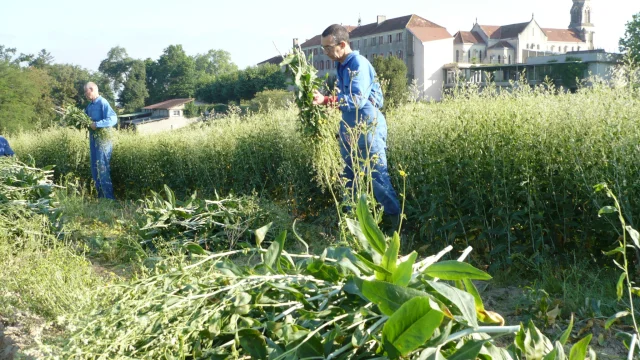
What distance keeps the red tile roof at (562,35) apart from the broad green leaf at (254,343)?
110m

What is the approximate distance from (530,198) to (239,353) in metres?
2.95

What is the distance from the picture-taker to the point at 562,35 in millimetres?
108312

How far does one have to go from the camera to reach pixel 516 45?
9506cm

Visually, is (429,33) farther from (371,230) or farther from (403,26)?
(371,230)

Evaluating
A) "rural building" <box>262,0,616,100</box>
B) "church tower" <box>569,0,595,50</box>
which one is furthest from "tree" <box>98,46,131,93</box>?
"church tower" <box>569,0,595,50</box>

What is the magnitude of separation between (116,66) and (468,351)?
114 meters

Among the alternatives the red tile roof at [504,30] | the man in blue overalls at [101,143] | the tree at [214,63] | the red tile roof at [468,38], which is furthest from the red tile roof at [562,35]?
the man in blue overalls at [101,143]

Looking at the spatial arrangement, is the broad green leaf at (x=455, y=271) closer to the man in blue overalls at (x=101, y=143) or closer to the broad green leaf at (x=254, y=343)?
the broad green leaf at (x=254, y=343)

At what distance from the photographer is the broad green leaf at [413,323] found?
152 centimetres

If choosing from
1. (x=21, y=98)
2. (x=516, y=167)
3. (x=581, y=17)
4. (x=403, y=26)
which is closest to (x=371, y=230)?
(x=516, y=167)

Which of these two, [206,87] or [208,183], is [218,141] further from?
[206,87]

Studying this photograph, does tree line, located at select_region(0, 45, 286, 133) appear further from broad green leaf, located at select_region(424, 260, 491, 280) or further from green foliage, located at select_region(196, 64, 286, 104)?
broad green leaf, located at select_region(424, 260, 491, 280)

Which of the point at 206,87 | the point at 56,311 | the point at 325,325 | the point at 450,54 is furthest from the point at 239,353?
the point at 206,87

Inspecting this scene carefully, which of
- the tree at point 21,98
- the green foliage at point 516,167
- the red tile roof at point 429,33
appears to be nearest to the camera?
the green foliage at point 516,167
